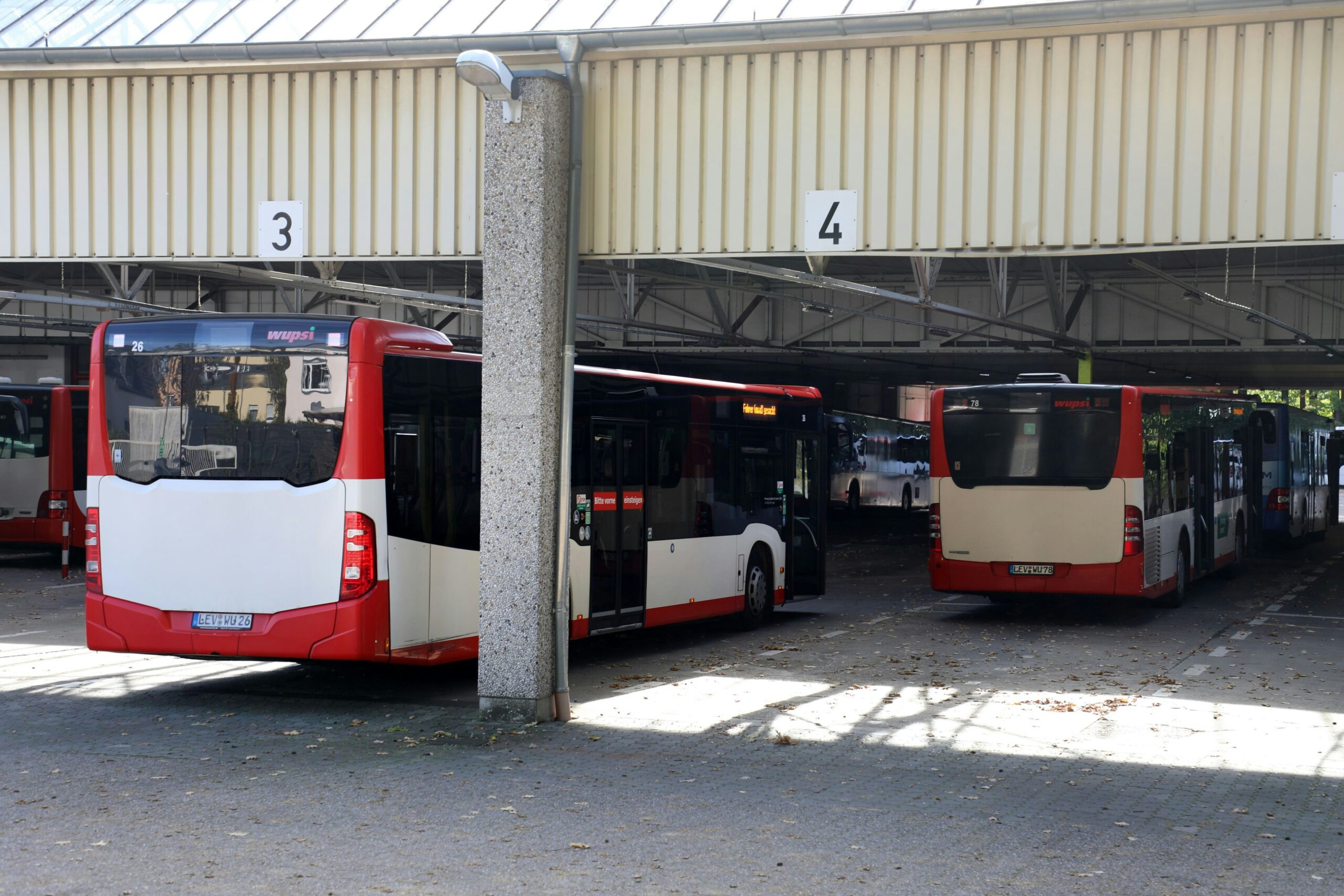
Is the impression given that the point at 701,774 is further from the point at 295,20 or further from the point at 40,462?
the point at 40,462

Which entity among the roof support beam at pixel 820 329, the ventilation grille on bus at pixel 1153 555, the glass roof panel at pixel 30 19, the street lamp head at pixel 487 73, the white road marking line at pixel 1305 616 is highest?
the glass roof panel at pixel 30 19

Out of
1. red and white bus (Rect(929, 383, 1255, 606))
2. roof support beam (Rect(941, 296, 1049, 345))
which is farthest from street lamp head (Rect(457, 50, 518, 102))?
roof support beam (Rect(941, 296, 1049, 345))

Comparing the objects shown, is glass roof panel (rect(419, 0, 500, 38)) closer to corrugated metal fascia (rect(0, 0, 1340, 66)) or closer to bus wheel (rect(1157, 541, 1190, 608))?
corrugated metal fascia (rect(0, 0, 1340, 66))

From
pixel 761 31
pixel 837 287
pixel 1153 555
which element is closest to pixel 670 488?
pixel 837 287

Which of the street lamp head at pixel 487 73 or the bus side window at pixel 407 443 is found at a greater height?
the street lamp head at pixel 487 73

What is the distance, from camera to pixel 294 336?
10.4 m

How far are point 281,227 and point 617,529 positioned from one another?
427 centimetres

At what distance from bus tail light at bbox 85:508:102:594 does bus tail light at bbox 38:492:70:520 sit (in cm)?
1349

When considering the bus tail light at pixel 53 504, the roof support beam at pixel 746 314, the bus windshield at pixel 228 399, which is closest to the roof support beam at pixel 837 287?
the bus windshield at pixel 228 399

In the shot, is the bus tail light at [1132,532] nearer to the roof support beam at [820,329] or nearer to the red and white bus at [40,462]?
the roof support beam at [820,329]

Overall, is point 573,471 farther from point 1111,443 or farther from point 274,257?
point 1111,443

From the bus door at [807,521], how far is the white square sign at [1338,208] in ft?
27.7

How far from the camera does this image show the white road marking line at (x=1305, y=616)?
18.0 metres

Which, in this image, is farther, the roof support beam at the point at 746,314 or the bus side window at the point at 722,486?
the roof support beam at the point at 746,314
